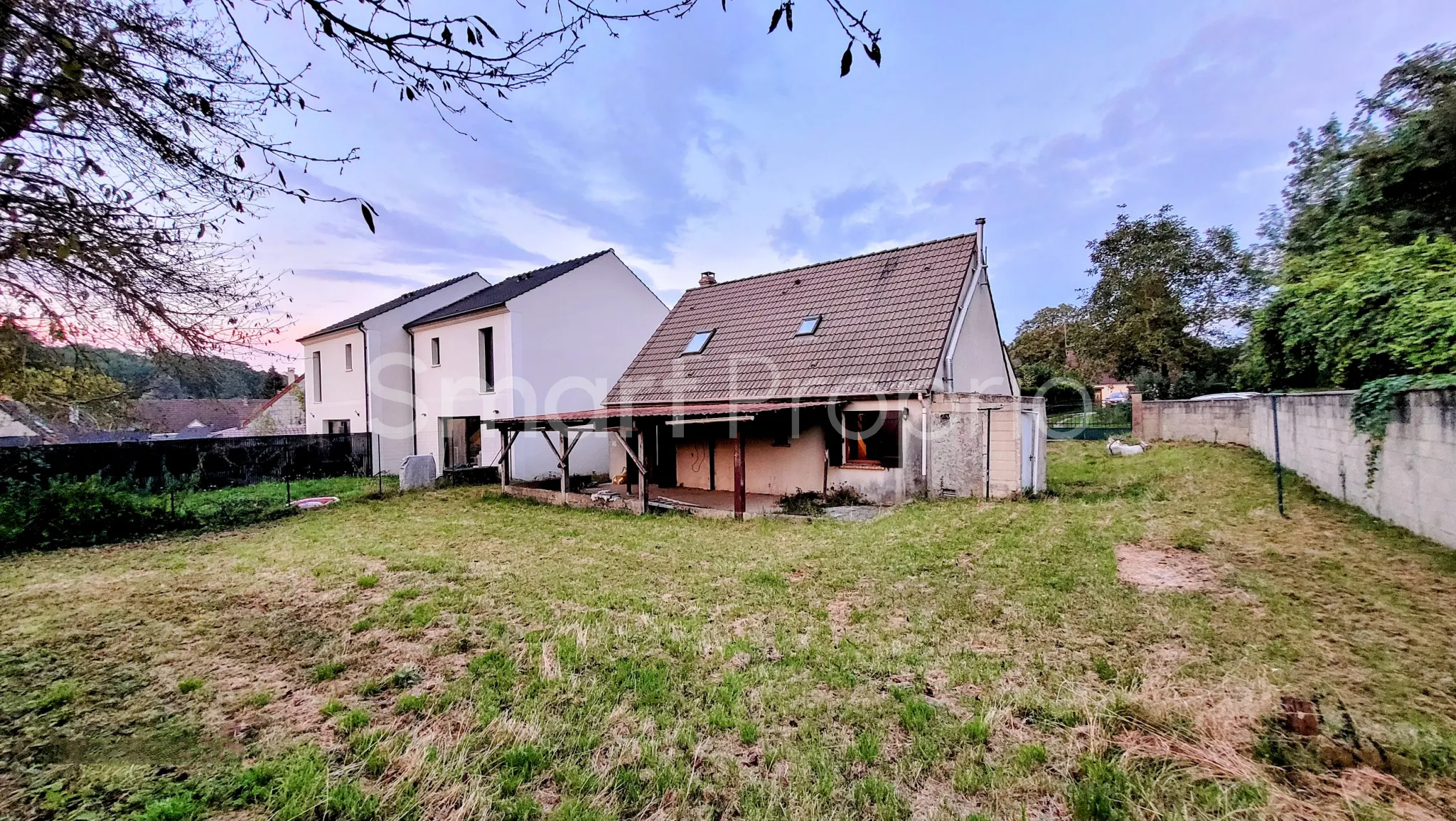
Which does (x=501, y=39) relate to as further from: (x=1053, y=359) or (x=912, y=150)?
(x=1053, y=359)

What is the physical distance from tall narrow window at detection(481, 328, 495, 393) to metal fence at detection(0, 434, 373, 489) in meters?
5.69

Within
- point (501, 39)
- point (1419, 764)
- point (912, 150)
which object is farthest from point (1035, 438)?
point (501, 39)

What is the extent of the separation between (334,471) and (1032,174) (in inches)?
973

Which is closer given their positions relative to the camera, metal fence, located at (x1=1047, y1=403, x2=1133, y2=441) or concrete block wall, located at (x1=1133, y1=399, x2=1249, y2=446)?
concrete block wall, located at (x1=1133, y1=399, x2=1249, y2=446)

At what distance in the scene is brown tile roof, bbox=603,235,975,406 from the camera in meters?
11.1

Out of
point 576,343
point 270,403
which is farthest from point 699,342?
point 270,403

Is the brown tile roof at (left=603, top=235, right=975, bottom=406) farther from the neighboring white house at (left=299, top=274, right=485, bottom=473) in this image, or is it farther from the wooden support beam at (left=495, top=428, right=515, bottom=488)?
the neighboring white house at (left=299, top=274, right=485, bottom=473)

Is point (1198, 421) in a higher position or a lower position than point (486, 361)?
lower

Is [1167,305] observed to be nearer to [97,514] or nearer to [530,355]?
[530,355]

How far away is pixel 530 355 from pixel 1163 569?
14.3m

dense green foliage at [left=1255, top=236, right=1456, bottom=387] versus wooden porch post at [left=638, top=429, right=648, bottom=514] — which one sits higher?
dense green foliage at [left=1255, top=236, right=1456, bottom=387]

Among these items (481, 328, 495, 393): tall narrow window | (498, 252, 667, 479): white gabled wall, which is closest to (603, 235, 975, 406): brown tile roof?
(498, 252, 667, 479): white gabled wall

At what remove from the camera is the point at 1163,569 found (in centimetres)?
571

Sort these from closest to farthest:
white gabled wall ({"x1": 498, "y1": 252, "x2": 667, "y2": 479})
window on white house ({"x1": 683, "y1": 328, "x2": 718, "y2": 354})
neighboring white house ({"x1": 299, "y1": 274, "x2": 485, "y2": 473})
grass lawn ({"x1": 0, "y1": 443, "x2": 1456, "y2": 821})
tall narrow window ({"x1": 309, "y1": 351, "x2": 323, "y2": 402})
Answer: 1. grass lawn ({"x1": 0, "y1": 443, "x2": 1456, "y2": 821})
2. window on white house ({"x1": 683, "y1": 328, "x2": 718, "y2": 354})
3. white gabled wall ({"x1": 498, "y1": 252, "x2": 667, "y2": 479})
4. neighboring white house ({"x1": 299, "y1": 274, "x2": 485, "y2": 473})
5. tall narrow window ({"x1": 309, "y1": 351, "x2": 323, "y2": 402})
